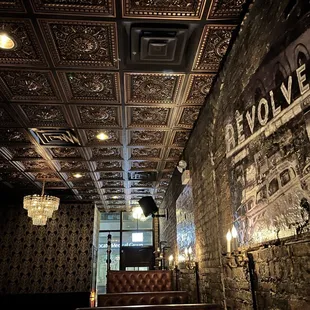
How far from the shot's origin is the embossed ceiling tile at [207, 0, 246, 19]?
276cm

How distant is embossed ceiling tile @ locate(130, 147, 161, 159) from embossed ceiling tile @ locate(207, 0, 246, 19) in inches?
137

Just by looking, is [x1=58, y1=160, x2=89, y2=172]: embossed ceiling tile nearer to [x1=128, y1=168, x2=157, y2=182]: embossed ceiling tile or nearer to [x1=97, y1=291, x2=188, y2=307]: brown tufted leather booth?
[x1=128, y1=168, x2=157, y2=182]: embossed ceiling tile

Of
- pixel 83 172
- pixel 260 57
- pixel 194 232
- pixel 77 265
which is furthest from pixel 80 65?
pixel 77 265

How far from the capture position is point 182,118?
4875mm

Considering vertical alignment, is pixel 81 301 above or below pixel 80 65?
below

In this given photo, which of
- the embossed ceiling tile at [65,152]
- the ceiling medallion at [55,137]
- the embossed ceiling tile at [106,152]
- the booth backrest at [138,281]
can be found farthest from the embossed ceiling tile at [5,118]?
the booth backrest at [138,281]

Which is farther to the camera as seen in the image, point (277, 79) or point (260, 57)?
point (260, 57)

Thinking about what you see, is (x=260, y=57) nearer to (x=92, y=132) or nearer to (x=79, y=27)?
(x=79, y=27)

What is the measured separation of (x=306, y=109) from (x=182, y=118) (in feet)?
10.3

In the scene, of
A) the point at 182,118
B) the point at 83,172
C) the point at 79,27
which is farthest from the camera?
the point at 83,172

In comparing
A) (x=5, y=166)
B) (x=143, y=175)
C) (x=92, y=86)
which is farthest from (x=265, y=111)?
(x=5, y=166)

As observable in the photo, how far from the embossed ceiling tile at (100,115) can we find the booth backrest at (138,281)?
3.08 meters

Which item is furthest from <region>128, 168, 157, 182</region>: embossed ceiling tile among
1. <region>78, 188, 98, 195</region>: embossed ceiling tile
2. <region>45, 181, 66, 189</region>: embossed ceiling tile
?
<region>45, 181, 66, 189</region>: embossed ceiling tile

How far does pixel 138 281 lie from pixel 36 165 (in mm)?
3451
